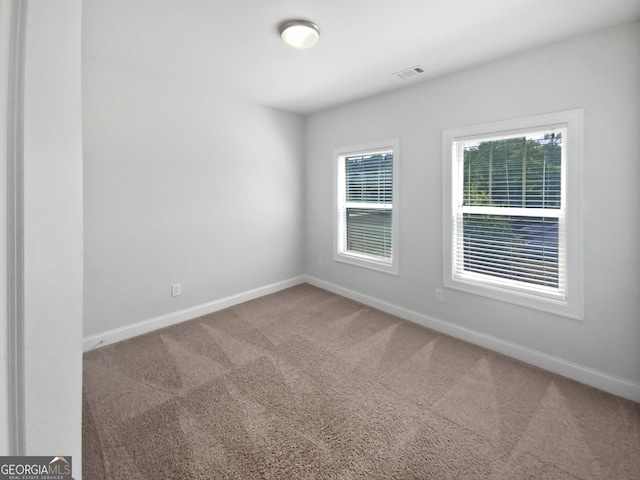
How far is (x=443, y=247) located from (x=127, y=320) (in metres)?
3.23

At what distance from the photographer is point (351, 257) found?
402 centimetres

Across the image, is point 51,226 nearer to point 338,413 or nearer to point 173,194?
point 338,413

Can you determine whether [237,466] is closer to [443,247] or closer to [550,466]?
[550,466]

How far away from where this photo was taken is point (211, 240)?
3.54 meters

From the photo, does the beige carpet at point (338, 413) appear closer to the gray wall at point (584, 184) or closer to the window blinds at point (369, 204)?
the gray wall at point (584, 184)

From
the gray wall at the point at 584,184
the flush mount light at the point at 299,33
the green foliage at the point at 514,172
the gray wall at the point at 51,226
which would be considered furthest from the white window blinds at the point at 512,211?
the gray wall at the point at 51,226

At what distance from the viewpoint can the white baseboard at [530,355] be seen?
7.05 ft

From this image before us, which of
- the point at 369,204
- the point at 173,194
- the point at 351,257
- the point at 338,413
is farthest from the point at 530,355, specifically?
the point at 173,194

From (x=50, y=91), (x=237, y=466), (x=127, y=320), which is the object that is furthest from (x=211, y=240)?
(x=50, y=91)

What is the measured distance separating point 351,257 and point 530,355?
214cm

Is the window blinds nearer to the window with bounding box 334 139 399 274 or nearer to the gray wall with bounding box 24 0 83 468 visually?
the window with bounding box 334 139 399 274

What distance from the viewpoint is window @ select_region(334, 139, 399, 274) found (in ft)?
11.6

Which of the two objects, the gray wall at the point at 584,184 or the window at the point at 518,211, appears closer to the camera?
the gray wall at the point at 584,184

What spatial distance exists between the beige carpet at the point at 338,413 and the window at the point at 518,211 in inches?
25.8
